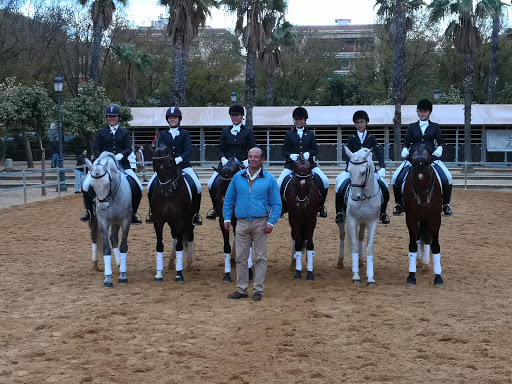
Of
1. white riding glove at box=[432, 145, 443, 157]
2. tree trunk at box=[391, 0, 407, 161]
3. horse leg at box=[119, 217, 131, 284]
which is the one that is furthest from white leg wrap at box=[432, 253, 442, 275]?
tree trunk at box=[391, 0, 407, 161]

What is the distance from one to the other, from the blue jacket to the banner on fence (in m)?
33.6

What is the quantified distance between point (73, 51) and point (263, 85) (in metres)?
17.2

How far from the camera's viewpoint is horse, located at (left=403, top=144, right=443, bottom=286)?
10.2 metres

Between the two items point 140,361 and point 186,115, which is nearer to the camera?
point 140,361

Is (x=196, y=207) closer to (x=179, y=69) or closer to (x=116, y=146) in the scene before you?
(x=116, y=146)

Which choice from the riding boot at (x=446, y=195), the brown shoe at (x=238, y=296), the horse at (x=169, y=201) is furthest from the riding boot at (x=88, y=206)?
the riding boot at (x=446, y=195)

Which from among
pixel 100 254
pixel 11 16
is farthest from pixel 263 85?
pixel 100 254

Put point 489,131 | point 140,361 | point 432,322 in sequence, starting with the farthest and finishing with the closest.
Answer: point 489,131 < point 432,322 < point 140,361

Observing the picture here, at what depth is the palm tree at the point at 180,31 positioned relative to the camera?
3020 centimetres

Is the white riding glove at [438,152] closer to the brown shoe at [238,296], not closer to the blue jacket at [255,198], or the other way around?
the blue jacket at [255,198]

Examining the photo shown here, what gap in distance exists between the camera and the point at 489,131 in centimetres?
3984

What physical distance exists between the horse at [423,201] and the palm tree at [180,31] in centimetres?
2097

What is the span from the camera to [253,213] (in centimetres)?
945

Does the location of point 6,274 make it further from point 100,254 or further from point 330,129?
point 330,129
